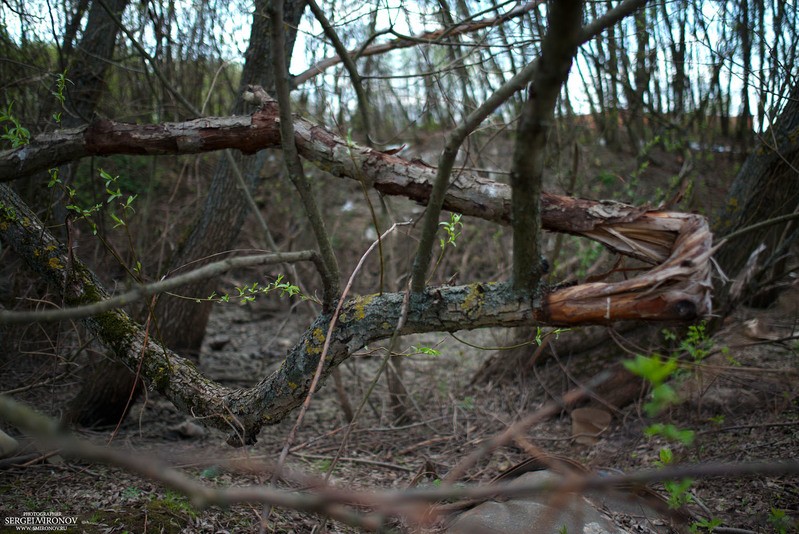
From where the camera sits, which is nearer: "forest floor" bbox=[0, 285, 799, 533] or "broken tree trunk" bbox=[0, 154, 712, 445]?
"broken tree trunk" bbox=[0, 154, 712, 445]

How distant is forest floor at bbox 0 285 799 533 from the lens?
105 inches

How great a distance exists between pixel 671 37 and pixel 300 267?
15.0ft

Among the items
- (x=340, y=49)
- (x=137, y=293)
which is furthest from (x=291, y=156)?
(x=340, y=49)

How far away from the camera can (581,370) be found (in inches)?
180

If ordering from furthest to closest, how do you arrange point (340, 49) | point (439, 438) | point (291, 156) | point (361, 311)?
point (439, 438) < point (340, 49) < point (361, 311) < point (291, 156)

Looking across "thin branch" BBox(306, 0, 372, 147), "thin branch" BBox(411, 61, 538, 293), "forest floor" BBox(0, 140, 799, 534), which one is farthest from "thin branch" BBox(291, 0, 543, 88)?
"thin branch" BBox(411, 61, 538, 293)

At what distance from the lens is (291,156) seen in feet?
7.44

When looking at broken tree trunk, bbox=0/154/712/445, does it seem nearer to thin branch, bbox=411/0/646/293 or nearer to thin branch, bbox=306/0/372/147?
thin branch, bbox=411/0/646/293

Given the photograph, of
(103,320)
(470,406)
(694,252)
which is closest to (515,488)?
(694,252)

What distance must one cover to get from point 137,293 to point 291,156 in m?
0.95

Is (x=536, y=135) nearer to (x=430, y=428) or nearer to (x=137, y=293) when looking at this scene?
(x=137, y=293)

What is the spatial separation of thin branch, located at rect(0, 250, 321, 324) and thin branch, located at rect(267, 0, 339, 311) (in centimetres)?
27

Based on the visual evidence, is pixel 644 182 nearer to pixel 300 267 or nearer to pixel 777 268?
pixel 777 268

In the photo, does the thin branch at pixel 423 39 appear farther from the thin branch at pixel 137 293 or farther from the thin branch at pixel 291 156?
the thin branch at pixel 137 293
